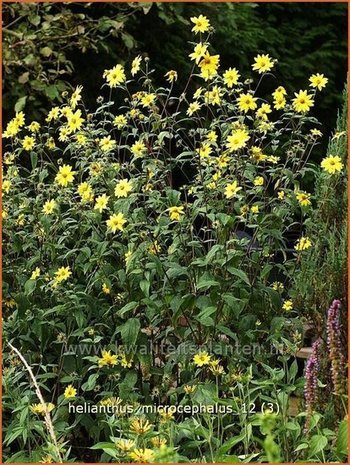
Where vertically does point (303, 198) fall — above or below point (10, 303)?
above

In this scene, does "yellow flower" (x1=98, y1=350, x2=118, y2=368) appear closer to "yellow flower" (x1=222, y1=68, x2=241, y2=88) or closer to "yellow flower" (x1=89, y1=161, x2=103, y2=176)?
"yellow flower" (x1=89, y1=161, x2=103, y2=176)

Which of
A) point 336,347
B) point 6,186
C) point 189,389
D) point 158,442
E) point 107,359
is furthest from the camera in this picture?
point 6,186

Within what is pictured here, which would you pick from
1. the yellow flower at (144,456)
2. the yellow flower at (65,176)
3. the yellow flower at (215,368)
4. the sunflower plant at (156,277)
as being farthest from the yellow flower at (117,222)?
the yellow flower at (144,456)

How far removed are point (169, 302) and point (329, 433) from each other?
664 millimetres

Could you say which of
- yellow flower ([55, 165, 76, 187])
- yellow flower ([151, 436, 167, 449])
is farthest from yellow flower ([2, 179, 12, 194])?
yellow flower ([151, 436, 167, 449])

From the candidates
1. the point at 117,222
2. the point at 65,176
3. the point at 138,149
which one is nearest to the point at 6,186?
the point at 65,176

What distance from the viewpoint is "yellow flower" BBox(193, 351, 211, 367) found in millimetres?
2621

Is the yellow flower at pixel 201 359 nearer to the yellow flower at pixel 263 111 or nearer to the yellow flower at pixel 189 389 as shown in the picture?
the yellow flower at pixel 189 389


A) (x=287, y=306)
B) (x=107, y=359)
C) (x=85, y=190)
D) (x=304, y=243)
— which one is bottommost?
(x=107, y=359)

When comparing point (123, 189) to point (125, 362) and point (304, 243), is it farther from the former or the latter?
point (304, 243)

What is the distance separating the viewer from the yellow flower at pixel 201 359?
8.60 ft

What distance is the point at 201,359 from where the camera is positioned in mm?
2635

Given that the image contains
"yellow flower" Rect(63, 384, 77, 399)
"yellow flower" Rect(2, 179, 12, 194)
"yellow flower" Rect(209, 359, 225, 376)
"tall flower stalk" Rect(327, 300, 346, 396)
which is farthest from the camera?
"yellow flower" Rect(2, 179, 12, 194)

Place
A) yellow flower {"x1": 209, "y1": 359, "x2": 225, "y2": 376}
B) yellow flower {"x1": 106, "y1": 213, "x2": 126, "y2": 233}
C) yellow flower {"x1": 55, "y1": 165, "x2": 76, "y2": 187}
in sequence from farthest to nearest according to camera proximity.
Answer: yellow flower {"x1": 55, "y1": 165, "x2": 76, "y2": 187} → yellow flower {"x1": 106, "y1": 213, "x2": 126, "y2": 233} → yellow flower {"x1": 209, "y1": 359, "x2": 225, "y2": 376}
